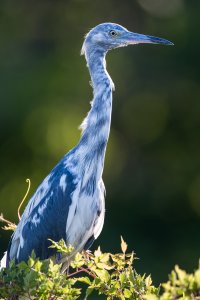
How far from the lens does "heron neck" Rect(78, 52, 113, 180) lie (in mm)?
5441

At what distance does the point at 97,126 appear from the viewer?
544 centimetres

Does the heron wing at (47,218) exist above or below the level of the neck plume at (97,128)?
below

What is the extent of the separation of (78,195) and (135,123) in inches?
344

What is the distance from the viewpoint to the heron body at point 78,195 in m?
5.42

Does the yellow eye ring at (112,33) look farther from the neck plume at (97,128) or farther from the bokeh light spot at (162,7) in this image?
the bokeh light spot at (162,7)

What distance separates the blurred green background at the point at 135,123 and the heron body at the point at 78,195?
24.2 ft

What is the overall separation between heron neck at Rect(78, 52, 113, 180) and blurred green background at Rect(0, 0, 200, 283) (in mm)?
7438

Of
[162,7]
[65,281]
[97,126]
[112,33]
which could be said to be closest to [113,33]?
[112,33]

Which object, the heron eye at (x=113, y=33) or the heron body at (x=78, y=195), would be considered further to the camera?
the heron eye at (x=113, y=33)

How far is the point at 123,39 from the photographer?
19.0 feet

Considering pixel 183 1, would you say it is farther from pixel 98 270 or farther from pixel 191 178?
pixel 98 270

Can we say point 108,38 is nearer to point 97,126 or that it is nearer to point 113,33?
point 113,33

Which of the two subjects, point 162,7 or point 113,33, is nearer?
point 113,33

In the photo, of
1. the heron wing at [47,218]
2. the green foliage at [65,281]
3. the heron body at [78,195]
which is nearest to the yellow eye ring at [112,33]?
the heron body at [78,195]
